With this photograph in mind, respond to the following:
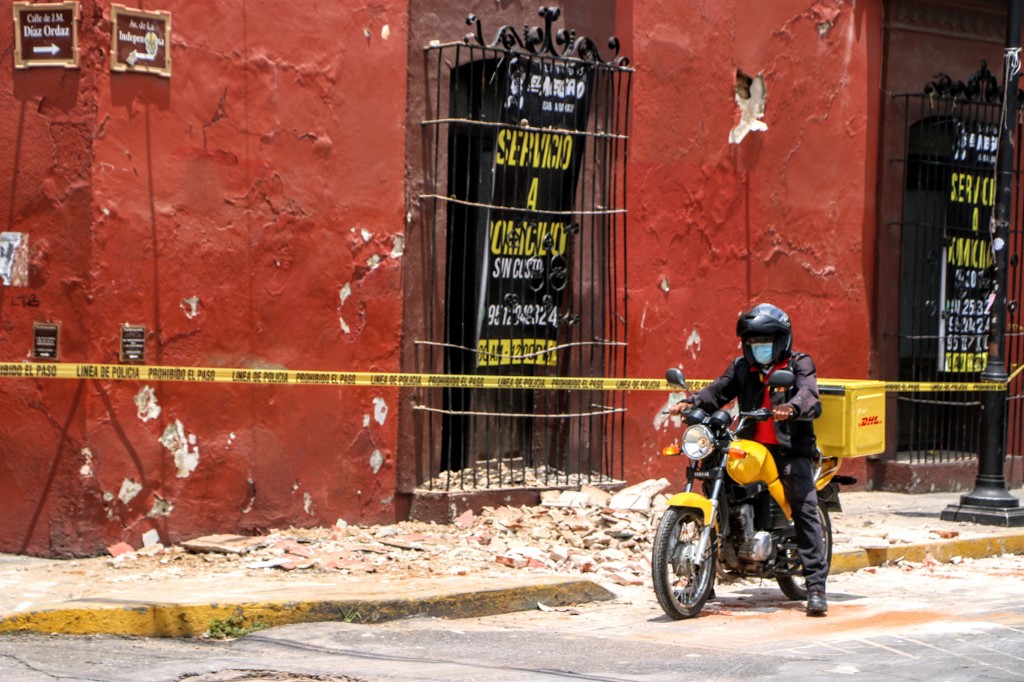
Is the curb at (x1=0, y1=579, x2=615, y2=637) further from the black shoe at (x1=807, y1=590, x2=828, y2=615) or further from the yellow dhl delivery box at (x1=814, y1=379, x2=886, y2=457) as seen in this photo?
the yellow dhl delivery box at (x1=814, y1=379, x2=886, y2=457)

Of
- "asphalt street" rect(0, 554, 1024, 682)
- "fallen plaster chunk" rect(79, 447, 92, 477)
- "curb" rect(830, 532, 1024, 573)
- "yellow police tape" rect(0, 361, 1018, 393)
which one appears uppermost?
"yellow police tape" rect(0, 361, 1018, 393)

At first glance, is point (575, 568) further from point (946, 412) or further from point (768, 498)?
point (946, 412)

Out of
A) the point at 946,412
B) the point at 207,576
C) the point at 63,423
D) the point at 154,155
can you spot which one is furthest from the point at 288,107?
the point at 946,412

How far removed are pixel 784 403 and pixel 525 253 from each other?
3491 mm

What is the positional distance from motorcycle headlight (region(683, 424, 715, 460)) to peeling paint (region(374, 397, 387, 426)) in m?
2.93

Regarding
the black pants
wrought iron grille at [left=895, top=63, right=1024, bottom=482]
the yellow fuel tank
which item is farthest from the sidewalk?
wrought iron grille at [left=895, top=63, right=1024, bottom=482]

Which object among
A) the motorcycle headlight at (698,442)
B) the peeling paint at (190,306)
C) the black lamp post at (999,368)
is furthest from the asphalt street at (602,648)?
the black lamp post at (999,368)

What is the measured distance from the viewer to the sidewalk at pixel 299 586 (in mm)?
8023

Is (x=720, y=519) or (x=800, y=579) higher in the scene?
(x=720, y=519)

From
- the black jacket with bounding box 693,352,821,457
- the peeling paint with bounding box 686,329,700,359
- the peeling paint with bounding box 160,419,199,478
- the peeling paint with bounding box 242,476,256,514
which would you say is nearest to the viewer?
the black jacket with bounding box 693,352,821,457

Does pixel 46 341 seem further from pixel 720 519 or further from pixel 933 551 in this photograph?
pixel 933 551

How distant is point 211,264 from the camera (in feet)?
33.2

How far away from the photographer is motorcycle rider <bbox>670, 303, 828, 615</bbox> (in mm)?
8984

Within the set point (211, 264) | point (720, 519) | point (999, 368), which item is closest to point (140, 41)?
point (211, 264)
